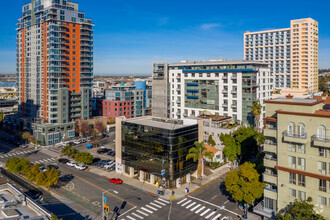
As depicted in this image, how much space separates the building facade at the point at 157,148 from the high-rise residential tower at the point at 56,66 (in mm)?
46891

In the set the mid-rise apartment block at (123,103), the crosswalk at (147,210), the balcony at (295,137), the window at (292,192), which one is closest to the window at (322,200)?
the window at (292,192)

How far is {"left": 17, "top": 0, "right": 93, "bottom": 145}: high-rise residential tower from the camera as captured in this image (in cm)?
10206

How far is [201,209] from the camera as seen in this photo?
49.6 metres

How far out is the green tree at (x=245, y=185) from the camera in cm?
4512

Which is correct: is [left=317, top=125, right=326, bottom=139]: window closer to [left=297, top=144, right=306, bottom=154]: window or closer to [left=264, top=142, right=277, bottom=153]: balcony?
[left=297, top=144, right=306, bottom=154]: window

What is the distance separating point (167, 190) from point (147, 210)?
30.7 feet

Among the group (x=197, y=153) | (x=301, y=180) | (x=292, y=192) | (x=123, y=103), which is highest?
(x=123, y=103)

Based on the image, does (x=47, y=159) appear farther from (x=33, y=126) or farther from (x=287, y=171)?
(x=287, y=171)

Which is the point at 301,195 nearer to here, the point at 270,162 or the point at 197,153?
the point at 270,162

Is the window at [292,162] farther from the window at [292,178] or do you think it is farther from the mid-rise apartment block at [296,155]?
the window at [292,178]

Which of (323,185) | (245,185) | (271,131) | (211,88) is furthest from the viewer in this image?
(211,88)

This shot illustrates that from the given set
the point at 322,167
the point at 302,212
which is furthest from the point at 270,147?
the point at 302,212

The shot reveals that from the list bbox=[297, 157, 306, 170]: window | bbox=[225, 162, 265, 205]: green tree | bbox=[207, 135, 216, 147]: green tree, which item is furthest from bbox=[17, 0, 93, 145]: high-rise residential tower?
bbox=[297, 157, 306, 170]: window

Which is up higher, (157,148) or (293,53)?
(293,53)
